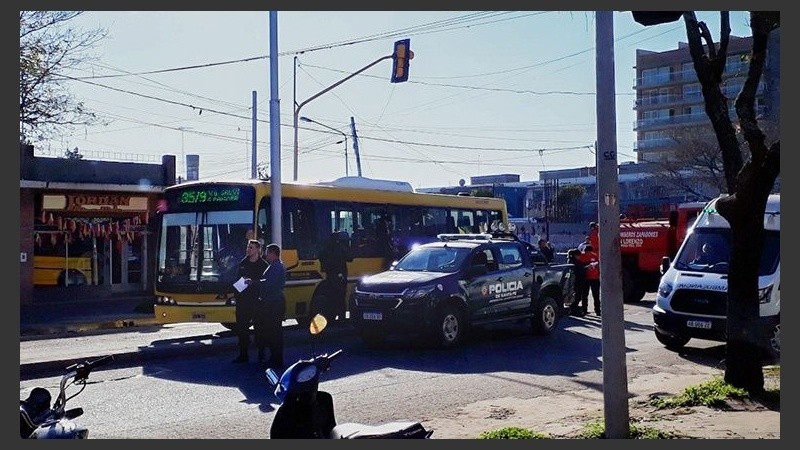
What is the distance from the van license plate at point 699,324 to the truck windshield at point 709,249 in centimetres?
117

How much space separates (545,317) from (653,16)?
8972 mm

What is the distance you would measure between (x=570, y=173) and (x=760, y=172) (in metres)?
46.9

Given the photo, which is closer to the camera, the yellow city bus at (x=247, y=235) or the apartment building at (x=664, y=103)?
the yellow city bus at (x=247, y=235)

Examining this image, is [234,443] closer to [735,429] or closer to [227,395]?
[227,395]

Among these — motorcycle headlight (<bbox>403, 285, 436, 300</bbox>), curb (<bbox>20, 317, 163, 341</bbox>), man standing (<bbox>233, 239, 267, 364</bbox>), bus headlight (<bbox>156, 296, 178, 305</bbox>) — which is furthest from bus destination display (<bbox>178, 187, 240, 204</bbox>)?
motorcycle headlight (<bbox>403, 285, 436, 300</bbox>)

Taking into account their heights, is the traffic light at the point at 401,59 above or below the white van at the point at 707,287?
above

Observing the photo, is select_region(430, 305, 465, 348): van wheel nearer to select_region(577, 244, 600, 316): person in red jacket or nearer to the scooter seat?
select_region(577, 244, 600, 316): person in red jacket

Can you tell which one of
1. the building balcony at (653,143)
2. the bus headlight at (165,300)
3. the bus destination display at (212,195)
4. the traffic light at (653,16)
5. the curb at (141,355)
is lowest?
the curb at (141,355)

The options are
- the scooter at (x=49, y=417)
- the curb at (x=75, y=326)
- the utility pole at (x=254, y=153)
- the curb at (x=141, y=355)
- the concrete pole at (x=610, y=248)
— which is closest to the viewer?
the scooter at (x=49, y=417)

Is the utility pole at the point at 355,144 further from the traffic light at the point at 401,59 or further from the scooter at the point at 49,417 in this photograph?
the scooter at the point at 49,417

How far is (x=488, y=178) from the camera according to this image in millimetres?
42344

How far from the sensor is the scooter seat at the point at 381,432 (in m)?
5.99

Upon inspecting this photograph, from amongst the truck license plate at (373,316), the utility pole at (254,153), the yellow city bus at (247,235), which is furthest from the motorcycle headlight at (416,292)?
the utility pole at (254,153)

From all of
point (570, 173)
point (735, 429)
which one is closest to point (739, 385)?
point (735, 429)
